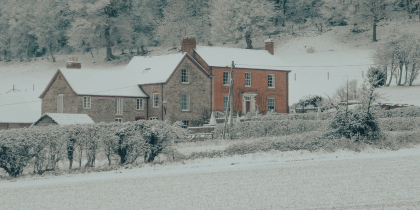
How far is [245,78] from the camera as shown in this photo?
146ft

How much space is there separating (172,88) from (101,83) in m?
6.08

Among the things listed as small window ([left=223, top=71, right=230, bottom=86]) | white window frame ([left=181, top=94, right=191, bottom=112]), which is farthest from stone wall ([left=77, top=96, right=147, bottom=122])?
small window ([left=223, top=71, right=230, bottom=86])

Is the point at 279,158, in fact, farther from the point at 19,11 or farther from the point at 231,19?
the point at 19,11

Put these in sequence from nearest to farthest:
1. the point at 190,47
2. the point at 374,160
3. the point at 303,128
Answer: the point at 374,160, the point at 303,128, the point at 190,47

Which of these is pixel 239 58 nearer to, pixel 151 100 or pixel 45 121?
pixel 151 100

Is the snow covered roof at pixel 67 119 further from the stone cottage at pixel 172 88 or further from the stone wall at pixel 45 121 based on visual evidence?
the stone cottage at pixel 172 88

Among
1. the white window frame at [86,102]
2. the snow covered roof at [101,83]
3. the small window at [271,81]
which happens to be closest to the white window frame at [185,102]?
the snow covered roof at [101,83]

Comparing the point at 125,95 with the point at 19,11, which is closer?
the point at 125,95

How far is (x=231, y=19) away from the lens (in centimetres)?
7519

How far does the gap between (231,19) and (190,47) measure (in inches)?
1274

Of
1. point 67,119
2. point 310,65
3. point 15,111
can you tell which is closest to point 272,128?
point 67,119

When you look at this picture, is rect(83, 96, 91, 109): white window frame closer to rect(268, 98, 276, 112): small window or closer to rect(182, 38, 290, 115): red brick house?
rect(182, 38, 290, 115): red brick house

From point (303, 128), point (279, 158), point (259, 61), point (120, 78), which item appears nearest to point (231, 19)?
point (259, 61)

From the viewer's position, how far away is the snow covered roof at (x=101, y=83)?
1481 inches
